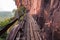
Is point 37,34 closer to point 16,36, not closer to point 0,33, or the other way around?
point 16,36

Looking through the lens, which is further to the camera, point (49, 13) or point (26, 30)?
point (26, 30)

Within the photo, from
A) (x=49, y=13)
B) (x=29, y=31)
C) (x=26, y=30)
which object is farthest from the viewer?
(x=26, y=30)

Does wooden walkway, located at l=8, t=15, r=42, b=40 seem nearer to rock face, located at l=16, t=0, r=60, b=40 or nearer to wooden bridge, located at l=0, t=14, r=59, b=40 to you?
wooden bridge, located at l=0, t=14, r=59, b=40

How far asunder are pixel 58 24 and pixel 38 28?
79 centimetres

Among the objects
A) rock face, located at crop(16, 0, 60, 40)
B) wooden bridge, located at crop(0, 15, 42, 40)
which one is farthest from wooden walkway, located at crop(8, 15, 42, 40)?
rock face, located at crop(16, 0, 60, 40)

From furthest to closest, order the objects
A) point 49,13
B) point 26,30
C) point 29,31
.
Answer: point 26,30 < point 29,31 < point 49,13

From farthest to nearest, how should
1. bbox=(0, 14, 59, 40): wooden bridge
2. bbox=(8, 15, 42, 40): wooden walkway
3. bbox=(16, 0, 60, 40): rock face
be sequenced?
bbox=(8, 15, 42, 40): wooden walkway < bbox=(0, 14, 59, 40): wooden bridge < bbox=(16, 0, 60, 40): rock face

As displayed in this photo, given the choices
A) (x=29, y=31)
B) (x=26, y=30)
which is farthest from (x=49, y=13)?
(x=26, y=30)

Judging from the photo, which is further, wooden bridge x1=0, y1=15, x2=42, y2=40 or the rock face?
wooden bridge x1=0, y1=15, x2=42, y2=40

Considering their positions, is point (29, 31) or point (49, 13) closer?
point (49, 13)

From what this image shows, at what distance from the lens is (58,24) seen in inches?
109

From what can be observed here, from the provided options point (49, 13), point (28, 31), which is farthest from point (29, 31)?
point (49, 13)

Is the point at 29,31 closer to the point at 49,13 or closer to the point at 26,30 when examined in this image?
the point at 26,30

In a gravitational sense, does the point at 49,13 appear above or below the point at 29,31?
above
